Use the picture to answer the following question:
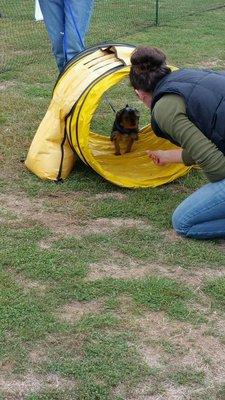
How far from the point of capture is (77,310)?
312cm

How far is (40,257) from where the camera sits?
3.60 meters

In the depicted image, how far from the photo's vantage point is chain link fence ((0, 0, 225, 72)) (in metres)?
8.80

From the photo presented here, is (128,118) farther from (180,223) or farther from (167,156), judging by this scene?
(180,223)

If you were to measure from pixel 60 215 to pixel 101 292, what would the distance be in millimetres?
1023

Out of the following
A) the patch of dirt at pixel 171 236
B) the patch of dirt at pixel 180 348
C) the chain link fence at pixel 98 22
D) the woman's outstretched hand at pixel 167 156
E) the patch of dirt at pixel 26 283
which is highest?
the woman's outstretched hand at pixel 167 156

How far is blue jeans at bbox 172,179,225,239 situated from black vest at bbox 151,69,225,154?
279 millimetres

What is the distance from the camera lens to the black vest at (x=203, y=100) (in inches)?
141

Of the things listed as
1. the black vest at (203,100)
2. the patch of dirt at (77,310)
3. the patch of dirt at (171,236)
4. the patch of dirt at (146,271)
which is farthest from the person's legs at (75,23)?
the patch of dirt at (77,310)

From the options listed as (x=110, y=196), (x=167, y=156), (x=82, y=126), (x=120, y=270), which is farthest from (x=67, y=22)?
(x=120, y=270)

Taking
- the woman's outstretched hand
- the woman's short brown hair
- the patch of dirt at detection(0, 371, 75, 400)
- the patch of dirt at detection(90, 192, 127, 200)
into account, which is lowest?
the patch of dirt at detection(90, 192, 127, 200)

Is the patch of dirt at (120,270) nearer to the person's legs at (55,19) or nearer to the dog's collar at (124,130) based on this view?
the dog's collar at (124,130)

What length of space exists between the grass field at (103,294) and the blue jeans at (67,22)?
3.98 feet

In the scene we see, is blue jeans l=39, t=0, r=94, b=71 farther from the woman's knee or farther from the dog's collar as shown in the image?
the woman's knee

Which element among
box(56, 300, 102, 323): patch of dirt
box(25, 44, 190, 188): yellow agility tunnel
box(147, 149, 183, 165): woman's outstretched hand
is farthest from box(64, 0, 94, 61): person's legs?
box(56, 300, 102, 323): patch of dirt
